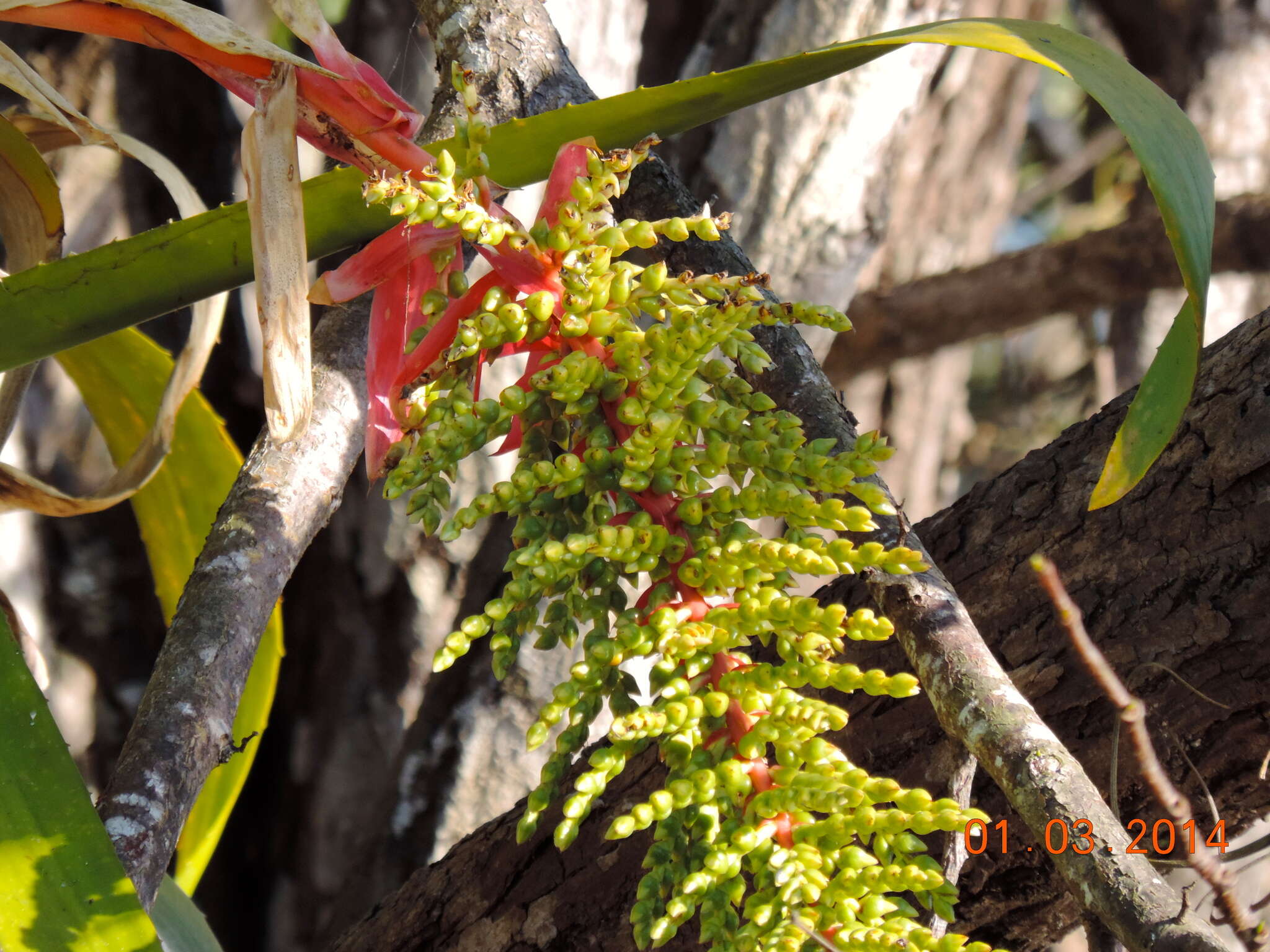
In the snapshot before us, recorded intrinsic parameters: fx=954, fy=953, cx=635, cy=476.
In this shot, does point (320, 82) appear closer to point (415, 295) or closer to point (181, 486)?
point (415, 295)

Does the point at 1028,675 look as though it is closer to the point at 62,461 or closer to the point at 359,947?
the point at 359,947

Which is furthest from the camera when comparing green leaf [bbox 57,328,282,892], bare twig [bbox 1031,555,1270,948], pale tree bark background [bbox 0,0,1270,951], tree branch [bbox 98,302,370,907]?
pale tree bark background [bbox 0,0,1270,951]

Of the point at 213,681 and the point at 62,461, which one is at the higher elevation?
the point at 62,461

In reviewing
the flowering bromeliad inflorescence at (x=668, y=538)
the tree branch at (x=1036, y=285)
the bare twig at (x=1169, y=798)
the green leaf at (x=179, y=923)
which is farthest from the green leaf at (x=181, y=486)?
the tree branch at (x=1036, y=285)

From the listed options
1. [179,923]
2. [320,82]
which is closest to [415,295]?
[320,82]

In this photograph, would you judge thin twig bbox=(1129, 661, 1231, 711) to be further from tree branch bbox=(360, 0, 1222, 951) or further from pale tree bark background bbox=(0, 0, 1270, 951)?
pale tree bark background bbox=(0, 0, 1270, 951)

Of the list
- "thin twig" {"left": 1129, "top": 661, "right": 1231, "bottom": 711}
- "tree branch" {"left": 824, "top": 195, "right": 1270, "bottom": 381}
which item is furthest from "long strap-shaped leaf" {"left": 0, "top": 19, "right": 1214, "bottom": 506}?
"tree branch" {"left": 824, "top": 195, "right": 1270, "bottom": 381}

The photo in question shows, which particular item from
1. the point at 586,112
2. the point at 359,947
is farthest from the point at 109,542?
the point at 586,112
